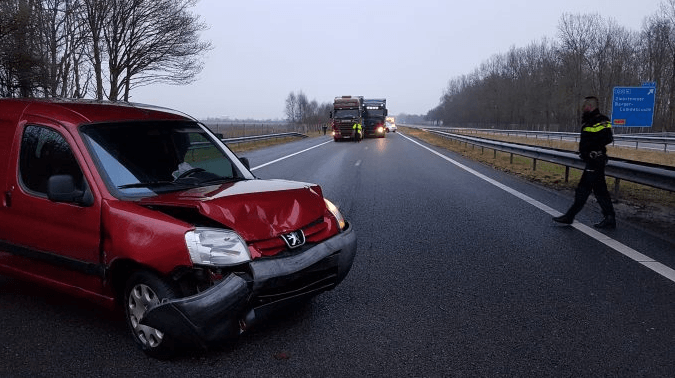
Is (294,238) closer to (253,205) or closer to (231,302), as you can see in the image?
(253,205)

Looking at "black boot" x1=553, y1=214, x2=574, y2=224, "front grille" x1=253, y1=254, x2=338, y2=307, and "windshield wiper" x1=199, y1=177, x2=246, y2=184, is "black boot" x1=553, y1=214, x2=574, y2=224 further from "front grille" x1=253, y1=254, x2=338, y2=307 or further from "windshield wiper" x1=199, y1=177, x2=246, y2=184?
"windshield wiper" x1=199, y1=177, x2=246, y2=184

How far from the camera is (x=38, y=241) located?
387 cm

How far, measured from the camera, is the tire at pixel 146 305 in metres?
3.16

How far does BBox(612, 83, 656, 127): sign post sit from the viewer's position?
2269cm

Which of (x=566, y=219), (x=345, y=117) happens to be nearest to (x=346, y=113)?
(x=345, y=117)

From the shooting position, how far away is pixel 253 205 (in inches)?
135

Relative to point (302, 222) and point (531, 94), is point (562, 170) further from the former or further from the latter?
point (531, 94)

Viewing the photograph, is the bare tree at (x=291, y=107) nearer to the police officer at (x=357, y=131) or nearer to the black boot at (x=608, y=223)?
the police officer at (x=357, y=131)

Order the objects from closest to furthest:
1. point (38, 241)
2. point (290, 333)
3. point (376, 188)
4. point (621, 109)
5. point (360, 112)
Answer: point (290, 333), point (38, 241), point (376, 188), point (621, 109), point (360, 112)

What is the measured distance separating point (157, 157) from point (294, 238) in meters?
1.60

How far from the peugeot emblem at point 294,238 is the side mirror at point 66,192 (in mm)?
1349

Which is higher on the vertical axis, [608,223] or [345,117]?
[345,117]

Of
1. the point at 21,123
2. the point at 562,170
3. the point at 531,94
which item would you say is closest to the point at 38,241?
the point at 21,123

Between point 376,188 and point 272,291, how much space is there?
8.45 metres
